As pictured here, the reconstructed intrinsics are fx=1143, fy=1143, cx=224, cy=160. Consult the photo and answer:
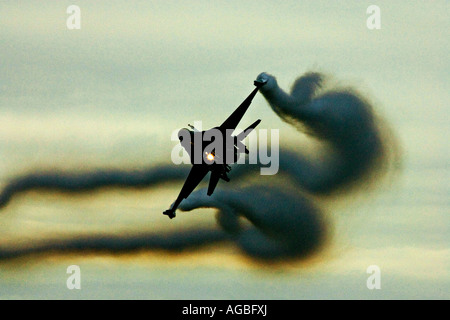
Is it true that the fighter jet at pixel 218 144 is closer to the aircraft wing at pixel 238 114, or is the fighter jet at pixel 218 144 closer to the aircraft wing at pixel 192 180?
the aircraft wing at pixel 238 114

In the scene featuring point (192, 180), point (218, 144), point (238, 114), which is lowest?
point (192, 180)

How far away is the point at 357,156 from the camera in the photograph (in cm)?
12788

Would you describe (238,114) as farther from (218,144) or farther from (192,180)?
(192,180)

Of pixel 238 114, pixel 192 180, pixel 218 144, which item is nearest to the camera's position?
pixel 218 144

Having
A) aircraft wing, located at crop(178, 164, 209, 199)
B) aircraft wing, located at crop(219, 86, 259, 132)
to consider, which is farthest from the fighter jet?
aircraft wing, located at crop(178, 164, 209, 199)

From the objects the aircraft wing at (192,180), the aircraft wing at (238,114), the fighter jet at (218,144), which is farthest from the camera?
the aircraft wing at (192,180)

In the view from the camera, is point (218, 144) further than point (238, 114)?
No

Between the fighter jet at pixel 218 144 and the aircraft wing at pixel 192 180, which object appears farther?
the aircraft wing at pixel 192 180

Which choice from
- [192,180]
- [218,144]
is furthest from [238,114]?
[192,180]

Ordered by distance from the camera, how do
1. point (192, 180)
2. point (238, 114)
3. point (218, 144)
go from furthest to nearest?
point (192, 180)
point (238, 114)
point (218, 144)

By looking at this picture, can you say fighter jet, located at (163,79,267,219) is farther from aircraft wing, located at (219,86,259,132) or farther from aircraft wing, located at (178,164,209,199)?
aircraft wing, located at (178,164,209,199)

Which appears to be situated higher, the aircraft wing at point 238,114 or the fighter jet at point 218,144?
the aircraft wing at point 238,114

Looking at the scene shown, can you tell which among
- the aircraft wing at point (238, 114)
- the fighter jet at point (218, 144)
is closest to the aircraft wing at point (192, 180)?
the fighter jet at point (218, 144)
